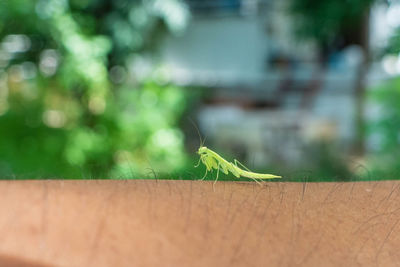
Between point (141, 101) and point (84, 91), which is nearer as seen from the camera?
point (84, 91)

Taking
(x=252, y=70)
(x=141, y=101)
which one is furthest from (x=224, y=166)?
(x=252, y=70)

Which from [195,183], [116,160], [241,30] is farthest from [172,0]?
[195,183]

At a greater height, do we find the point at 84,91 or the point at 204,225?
the point at 204,225

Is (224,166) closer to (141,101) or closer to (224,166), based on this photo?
(224,166)

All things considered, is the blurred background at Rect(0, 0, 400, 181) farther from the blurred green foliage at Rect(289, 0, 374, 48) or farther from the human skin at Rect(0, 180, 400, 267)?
the human skin at Rect(0, 180, 400, 267)

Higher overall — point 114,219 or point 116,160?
point 114,219

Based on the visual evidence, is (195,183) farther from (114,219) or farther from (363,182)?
(363,182)
